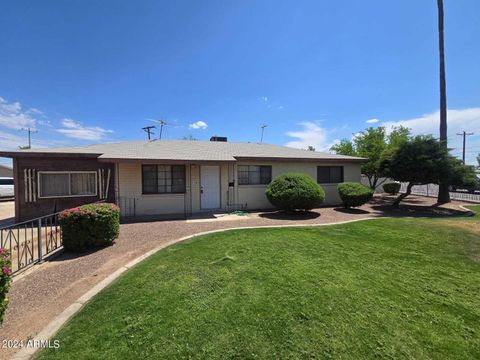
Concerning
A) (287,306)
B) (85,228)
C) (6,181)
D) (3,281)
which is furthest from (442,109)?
(6,181)

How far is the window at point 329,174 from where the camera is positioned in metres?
14.0

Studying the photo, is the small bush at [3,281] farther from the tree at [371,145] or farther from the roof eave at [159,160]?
the tree at [371,145]

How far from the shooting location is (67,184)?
10570 mm

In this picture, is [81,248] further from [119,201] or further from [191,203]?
[191,203]

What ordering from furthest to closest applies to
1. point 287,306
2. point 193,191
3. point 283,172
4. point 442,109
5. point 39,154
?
point 442,109 < point 283,172 < point 193,191 < point 39,154 < point 287,306

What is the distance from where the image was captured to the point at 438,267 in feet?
15.5

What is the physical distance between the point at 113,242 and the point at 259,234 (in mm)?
4133

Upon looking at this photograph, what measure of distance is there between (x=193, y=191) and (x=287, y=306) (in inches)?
354

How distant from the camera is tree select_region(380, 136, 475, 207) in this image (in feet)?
40.6

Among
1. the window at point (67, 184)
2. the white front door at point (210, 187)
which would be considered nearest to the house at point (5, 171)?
the window at point (67, 184)

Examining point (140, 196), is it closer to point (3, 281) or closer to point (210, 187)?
point (210, 187)

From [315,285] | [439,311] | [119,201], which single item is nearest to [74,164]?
[119,201]

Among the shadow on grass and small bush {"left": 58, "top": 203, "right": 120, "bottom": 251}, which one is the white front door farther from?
small bush {"left": 58, "top": 203, "right": 120, "bottom": 251}

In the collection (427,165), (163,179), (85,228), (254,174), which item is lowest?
(85,228)
